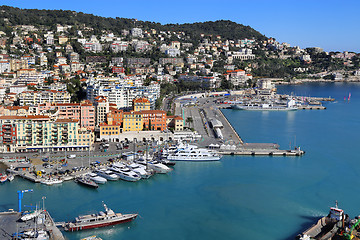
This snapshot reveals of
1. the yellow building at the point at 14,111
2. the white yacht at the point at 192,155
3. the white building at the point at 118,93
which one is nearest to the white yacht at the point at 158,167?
the white yacht at the point at 192,155

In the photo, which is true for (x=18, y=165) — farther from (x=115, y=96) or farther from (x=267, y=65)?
(x=267, y=65)

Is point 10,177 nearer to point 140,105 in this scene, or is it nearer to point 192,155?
point 192,155

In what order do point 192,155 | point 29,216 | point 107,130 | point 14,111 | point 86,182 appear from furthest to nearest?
point 14,111 → point 107,130 → point 192,155 → point 86,182 → point 29,216

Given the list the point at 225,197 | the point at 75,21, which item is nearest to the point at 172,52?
the point at 75,21

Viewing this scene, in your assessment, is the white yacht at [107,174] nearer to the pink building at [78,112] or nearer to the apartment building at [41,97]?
the pink building at [78,112]

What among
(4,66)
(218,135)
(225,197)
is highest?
(4,66)

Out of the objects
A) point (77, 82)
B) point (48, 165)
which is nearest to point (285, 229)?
point (48, 165)
